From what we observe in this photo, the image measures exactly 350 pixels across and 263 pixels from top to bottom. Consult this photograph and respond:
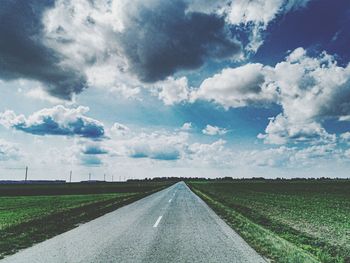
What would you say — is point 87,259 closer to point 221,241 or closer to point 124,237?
point 124,237

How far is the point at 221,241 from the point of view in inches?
383

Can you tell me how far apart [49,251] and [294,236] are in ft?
24.1

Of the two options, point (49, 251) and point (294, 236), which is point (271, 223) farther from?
point (49, 251)

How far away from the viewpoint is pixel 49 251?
8.30 meters

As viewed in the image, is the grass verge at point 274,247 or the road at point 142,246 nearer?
the grass verge at point 274,247

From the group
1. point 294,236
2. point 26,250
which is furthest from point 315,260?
point 26,250

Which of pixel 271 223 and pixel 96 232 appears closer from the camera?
pixel 96 232

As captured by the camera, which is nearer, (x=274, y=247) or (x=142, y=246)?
(x=274, y=247)

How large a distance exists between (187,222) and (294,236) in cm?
490

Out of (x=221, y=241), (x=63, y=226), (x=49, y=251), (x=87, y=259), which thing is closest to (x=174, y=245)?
(x=221, y=241)

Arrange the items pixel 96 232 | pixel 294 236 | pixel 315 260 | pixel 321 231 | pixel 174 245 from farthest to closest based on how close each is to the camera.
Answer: pixel 321 231, pixel 96 232, pixel 294 236, pixel 174 245, pixel 315 260

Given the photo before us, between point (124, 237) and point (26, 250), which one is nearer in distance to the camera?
point (26, 250)

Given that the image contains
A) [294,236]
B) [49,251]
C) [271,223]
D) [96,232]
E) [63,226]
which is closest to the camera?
[49,251]

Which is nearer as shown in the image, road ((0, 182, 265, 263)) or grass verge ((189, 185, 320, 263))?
grass verge ((189, 185, 320, 263))
